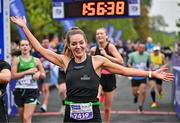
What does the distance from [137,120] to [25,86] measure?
345cm

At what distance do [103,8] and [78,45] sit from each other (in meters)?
6.53

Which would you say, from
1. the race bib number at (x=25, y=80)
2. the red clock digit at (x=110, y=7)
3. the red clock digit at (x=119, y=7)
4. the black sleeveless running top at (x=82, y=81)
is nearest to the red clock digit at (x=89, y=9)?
the red clock digit at (x=110, y=7)

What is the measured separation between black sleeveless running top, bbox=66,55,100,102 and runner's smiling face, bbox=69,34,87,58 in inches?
4.3

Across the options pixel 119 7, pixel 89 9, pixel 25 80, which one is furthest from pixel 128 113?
pixel 25 80

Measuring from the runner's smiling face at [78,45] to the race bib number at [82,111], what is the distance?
0.51 metres

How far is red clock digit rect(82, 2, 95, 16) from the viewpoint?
11.5 m

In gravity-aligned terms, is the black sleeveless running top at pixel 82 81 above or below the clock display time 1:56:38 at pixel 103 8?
below

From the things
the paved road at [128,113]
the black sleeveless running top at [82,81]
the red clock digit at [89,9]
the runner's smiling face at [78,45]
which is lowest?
the paved road at [128,113]

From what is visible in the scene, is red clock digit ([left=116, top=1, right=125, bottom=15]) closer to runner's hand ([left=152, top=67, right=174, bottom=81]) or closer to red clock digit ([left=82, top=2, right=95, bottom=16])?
red clock digit ([left=82, top=2, right=95, bottom=16])

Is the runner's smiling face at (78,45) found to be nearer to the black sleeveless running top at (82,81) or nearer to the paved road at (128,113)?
the black sleeveless running top at (82,81)

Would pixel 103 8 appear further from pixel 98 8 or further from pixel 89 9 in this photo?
pixel 89 9

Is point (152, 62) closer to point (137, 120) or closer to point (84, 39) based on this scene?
point (137, 120)

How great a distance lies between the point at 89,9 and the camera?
1160cm

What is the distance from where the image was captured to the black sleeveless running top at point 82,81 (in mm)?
5102
